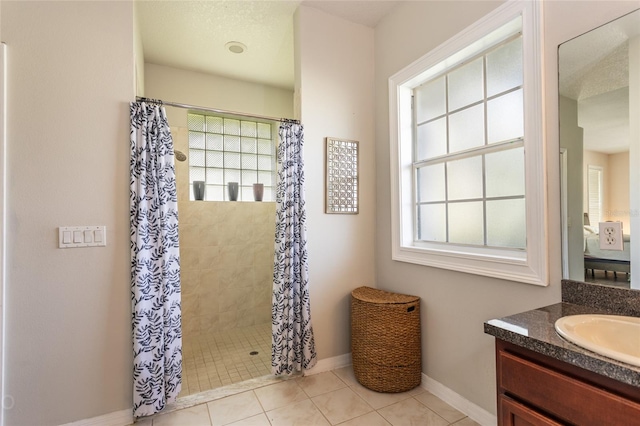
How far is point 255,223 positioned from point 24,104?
7.11ft

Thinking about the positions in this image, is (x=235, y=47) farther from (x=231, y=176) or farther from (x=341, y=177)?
(x=341, y=177)

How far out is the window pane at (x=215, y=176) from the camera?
337 cm

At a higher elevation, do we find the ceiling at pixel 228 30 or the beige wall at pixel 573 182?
the ceiling at pixel 228 30

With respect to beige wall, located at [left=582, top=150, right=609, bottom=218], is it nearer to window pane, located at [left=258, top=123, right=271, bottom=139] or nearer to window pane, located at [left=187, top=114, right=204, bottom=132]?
window pane, located at [left=258, top=123, right=271, bottom=139]

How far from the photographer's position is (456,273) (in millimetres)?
1849

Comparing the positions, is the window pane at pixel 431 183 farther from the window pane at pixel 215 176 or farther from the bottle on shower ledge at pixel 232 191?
the window pane at pixel 215 176

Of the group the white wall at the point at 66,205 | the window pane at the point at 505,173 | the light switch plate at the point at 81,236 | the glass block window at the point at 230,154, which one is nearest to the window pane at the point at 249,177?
the glass block window at the point at 230,154

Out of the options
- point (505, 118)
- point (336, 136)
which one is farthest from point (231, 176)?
point (505, 118)

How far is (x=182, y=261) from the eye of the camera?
123 inches

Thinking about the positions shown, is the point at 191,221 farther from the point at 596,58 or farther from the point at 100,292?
the point at 596,58

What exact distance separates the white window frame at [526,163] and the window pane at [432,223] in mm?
61

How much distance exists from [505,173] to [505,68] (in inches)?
23.9

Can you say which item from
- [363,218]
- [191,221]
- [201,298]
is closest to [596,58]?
[363,218]

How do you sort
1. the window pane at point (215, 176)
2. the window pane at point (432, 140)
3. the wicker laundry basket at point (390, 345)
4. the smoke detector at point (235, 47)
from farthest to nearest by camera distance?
1. the window pane at point (215, 176)
2. the smoke detector at point (235, 47)
3. the window pane at point (432, 140)
4. the wicker laundry basket at point (390, 345)
